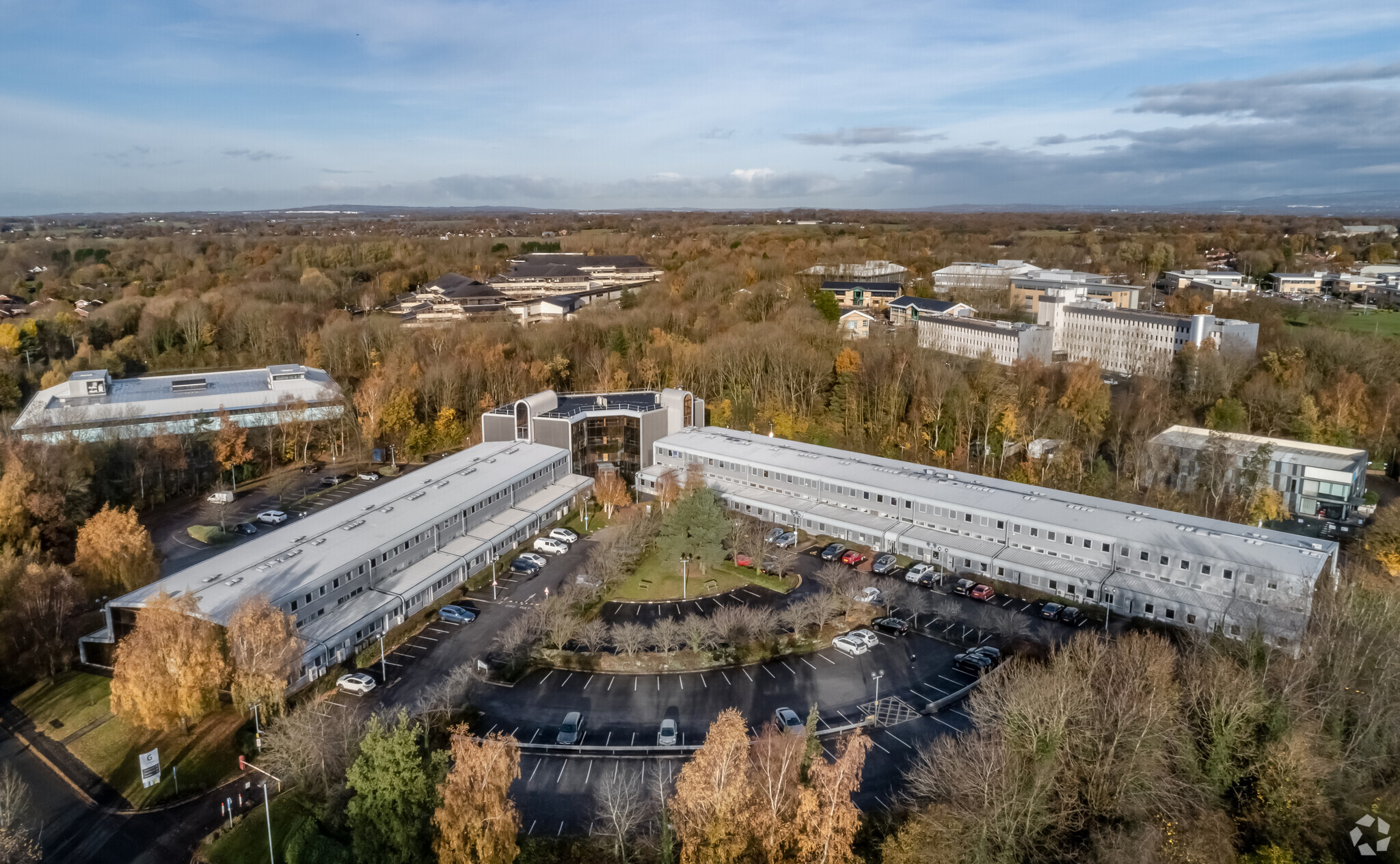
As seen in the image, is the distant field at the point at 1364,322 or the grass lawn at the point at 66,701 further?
the distant field at the point at 1364,322

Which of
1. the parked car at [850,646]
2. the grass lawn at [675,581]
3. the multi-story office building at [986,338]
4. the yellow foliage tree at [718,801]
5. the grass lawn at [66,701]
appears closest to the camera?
the yellow foliage tree at [718,801]

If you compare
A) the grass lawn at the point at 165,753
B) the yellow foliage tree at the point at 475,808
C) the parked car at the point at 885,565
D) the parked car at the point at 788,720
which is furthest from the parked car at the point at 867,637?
the grass lawn at the point at 165,753

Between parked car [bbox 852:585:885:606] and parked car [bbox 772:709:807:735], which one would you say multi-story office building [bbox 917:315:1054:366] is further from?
parked car [bbox 772:709:807:735]

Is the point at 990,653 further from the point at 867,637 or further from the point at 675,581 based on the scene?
the point at 675,581

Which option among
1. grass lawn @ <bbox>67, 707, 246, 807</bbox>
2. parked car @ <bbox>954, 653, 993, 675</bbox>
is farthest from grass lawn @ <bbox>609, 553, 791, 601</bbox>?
grass lawn @ <bbox>67, 707, 246, 807</bbox>

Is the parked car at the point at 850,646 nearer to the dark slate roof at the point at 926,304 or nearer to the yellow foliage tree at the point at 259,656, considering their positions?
the yellow foliage tree at the point at 259,656

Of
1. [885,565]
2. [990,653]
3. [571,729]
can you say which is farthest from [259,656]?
[885,565]
